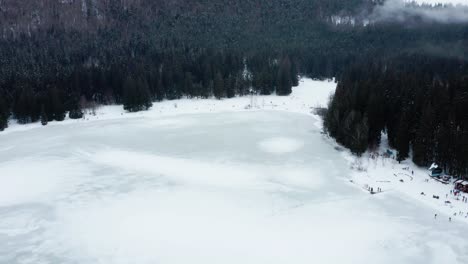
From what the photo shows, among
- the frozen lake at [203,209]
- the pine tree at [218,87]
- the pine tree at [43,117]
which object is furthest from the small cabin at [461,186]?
the pine tree at [43,117]

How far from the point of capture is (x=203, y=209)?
31.0 metres

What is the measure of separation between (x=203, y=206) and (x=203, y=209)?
583mm

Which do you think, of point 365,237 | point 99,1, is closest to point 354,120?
point 365,237

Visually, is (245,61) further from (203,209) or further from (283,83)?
(203,209)

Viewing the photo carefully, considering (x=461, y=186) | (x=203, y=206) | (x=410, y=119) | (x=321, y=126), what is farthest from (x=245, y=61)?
(x=203, y=206)

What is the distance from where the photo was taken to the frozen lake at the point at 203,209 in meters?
25.0

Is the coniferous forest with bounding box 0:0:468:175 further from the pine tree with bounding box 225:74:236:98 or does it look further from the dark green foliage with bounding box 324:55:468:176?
the pine tree with bounding box 225:74:236:98

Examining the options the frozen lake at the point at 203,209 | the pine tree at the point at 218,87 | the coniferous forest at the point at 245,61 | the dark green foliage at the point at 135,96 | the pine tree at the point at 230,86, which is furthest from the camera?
the pine tree at the point at 230,86

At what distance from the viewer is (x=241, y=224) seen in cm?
2852

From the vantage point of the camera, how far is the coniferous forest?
47500 mm

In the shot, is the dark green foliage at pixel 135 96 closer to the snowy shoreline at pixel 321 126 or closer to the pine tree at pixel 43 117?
the snowy shoreline at pixel 321 126

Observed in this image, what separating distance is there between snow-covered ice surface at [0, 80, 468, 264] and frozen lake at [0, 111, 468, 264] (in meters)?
0.12

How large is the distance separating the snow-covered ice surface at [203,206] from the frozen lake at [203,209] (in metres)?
0.12

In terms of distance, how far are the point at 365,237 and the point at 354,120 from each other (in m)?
24.4
